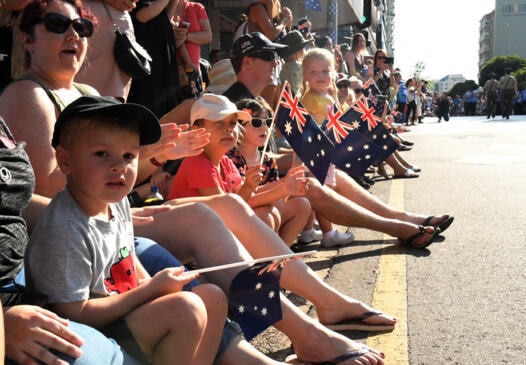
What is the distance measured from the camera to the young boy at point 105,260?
2.23 m

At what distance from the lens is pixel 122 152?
2.39 m

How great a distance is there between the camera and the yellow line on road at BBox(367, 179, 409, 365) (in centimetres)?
338

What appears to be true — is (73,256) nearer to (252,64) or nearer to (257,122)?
(257,122)

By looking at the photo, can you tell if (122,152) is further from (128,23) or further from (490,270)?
(490,270)

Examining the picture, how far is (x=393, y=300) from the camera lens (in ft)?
13.7

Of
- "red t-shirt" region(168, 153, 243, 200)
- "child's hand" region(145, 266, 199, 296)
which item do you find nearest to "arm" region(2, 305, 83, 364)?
"child's hand" region(145, 266, 199, 296)

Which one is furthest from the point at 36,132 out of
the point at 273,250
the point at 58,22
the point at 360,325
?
the point at 360,325

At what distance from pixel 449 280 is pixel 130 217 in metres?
2.55

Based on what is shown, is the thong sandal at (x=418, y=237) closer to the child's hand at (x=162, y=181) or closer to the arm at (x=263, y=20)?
the child's hand at (x=162, y=181)

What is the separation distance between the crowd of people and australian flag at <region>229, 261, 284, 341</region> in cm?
7

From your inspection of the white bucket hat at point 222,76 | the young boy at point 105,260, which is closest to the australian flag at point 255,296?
the young boy at point 105,260

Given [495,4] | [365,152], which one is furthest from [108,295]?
[495,4]

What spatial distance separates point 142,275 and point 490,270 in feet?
9.48

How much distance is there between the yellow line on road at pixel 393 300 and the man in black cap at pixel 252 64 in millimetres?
1623
